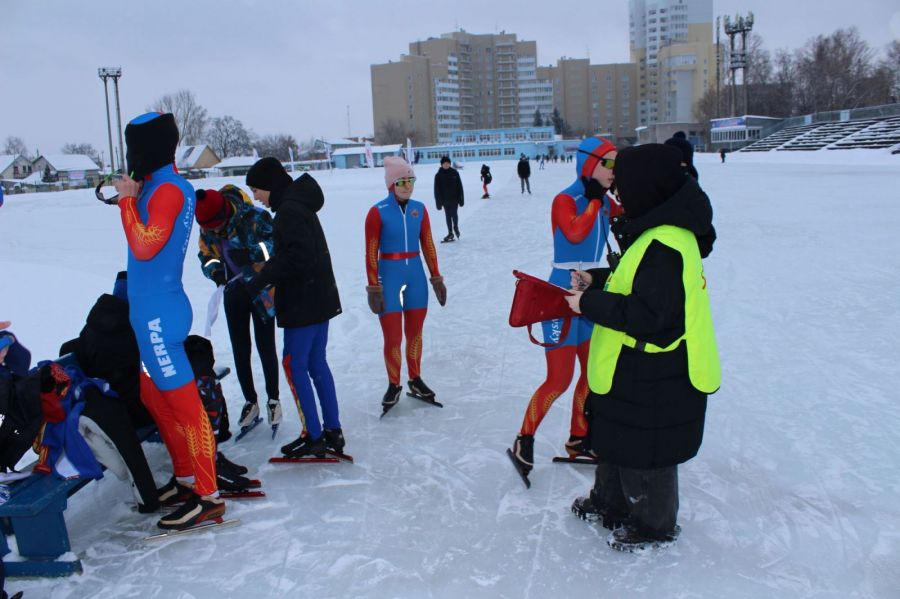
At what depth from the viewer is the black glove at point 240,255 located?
13.1ft

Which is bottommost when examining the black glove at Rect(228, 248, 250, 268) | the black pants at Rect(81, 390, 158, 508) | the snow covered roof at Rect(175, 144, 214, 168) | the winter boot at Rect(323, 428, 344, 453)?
the winter boot at Rect(323, 428, 344, 453)

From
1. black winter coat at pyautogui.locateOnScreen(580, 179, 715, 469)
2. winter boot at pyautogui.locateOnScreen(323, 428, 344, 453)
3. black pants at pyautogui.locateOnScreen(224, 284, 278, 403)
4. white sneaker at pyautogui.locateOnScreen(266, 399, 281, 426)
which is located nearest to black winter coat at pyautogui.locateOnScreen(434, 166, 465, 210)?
black pants at pyautogui.locateOnScreen(224, 284, 278, 403)

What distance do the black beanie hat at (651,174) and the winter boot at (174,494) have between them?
2.54m

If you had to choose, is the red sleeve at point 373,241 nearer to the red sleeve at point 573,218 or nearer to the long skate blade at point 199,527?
the red sleeve at point 573,218

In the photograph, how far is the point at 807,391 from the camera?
461 cm

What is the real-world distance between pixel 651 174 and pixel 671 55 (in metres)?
121

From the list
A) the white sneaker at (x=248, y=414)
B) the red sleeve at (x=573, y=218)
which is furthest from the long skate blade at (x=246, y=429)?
the red sleeve at (x=573, y=218)

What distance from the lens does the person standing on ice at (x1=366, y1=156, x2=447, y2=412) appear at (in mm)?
4445

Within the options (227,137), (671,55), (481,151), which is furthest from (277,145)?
(671,55)

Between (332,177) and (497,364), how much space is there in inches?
1365

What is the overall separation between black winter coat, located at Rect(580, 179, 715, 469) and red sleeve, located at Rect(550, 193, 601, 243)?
760 millimetres

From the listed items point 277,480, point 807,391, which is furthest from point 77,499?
point 807,391

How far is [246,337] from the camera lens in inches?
170

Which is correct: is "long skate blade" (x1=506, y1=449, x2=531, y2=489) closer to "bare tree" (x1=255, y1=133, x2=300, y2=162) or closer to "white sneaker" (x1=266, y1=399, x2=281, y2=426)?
"white sneaker" (x1=266, y1=399, x2=281, y2=426)
